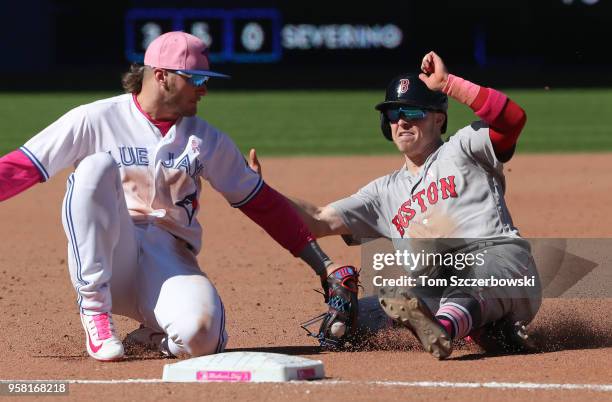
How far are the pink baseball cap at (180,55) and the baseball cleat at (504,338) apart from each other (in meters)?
1.44

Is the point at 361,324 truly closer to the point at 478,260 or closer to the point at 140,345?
the point at 478,260

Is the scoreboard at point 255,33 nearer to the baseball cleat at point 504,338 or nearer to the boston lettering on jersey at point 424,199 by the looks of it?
the boston lettering on jersey at point 424,199

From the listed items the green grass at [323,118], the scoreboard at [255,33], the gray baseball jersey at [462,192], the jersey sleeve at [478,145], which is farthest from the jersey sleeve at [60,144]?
the scoreboard at [255,33]

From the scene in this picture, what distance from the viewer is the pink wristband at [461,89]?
179 inches

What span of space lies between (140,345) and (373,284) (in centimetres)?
128

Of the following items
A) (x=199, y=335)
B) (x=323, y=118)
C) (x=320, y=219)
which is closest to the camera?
(x=199, y=335)

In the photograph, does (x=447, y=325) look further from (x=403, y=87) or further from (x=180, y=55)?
(x=180, y=55)

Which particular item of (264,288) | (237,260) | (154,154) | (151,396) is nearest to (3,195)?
(154,154)

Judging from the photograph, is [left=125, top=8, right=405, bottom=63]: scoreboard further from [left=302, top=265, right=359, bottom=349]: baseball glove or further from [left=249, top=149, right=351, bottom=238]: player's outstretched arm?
[left=302, top=265, right=359, bottom=349]: baseball glove

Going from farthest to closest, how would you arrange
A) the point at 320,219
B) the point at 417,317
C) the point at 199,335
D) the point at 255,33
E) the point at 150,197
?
the point at 255,33 → the point at 320,219 → the point at 150,197 → the point at 199,335 → the point at 417,317

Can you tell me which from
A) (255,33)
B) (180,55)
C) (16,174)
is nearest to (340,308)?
(180,55)

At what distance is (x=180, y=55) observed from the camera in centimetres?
459

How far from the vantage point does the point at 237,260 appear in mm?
7453

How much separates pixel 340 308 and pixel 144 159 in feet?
3.19
